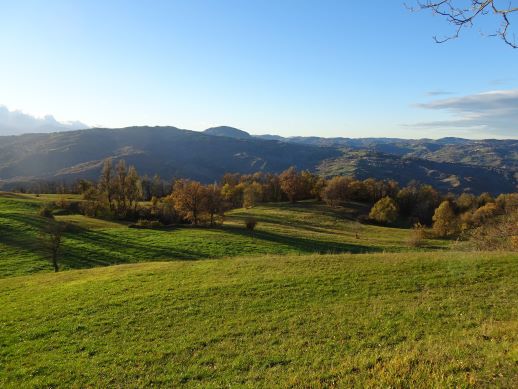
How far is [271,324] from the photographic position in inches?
667

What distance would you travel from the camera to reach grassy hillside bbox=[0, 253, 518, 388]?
11648 millimetres

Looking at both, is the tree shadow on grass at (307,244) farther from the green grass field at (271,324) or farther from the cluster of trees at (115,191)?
the cluster of trees at (115,191)

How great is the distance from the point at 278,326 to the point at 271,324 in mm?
412

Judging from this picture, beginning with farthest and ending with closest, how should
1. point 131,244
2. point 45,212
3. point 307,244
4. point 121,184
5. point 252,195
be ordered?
point 252,195
point 121,184
point 45,212
point 307,244
point 131,244

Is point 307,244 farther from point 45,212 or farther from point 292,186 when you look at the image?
point 292,186

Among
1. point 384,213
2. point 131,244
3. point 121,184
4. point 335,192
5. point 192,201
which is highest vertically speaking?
point 121,184

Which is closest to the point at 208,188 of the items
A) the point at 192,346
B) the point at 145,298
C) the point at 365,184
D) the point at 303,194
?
the point at 145,298

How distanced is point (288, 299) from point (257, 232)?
146ft

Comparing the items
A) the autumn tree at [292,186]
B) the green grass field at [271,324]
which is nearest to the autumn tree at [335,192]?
the autumn tree at [292,186]

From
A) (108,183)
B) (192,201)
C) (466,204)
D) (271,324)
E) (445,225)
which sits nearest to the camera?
(271,324)

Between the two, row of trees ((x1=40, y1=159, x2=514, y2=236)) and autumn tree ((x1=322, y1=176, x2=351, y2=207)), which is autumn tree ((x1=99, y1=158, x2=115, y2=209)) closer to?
row of trees ((x1=40, y1=159, x2=514, y2=236))

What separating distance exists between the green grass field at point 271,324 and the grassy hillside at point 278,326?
0.07 metres

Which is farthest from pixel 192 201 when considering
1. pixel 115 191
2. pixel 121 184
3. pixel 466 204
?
pixel 466 204

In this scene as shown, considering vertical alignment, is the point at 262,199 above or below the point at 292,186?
below
